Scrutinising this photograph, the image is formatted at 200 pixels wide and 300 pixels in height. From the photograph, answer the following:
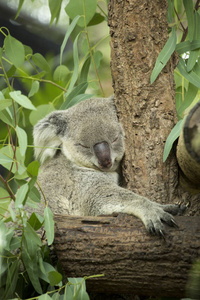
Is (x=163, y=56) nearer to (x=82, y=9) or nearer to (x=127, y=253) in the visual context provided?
(x=82, y=9)

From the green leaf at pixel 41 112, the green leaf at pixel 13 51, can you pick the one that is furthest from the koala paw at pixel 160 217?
the green leaf at pixel 41 112

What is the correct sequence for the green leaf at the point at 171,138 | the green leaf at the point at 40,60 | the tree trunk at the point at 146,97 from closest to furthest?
the green leaf at the point at 171,138 < the tree trunk at the point at 146,97 < the green leaf at the point at 40,60

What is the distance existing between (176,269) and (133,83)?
Result: 1.15m

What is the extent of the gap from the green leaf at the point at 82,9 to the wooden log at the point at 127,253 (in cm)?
144

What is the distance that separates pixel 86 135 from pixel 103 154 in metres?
0.21

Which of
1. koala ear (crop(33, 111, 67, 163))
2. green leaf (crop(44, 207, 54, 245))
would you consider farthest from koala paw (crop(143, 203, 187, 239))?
koala ear (crop(33, 111, 67, 163))

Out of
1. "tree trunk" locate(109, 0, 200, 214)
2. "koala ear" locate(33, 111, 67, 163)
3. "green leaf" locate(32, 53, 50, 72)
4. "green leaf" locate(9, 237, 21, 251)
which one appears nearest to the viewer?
"green leaf" locate(9, 237, 21, 251)

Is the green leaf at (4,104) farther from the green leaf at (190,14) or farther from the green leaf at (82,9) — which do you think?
the green leaf at (190,14)

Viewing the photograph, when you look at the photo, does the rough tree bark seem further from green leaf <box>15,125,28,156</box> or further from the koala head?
green leaf <box>15,125,28,156</box>

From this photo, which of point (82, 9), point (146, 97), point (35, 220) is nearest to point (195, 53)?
point (146, 97)

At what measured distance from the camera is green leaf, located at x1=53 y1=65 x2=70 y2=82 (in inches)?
130

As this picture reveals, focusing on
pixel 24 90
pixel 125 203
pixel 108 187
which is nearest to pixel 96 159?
pixel 108 187

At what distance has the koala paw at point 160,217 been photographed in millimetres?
1848

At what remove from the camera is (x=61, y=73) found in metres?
3.31
